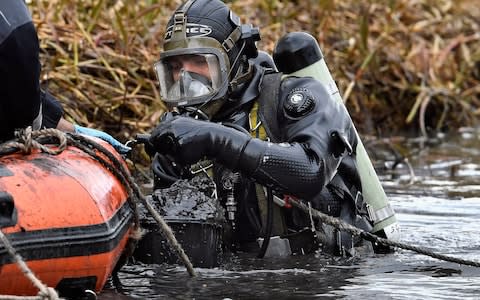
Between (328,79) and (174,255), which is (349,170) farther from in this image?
(174,255)

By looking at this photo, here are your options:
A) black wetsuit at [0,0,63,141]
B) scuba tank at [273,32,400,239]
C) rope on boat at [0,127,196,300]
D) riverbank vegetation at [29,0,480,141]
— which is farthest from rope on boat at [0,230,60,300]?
riverbank vegetation at [29,0,480,141]

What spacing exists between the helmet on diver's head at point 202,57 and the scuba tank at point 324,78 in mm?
273

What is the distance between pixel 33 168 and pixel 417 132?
7.34m

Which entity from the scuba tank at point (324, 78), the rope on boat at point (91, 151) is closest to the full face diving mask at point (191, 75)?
the scuba tank at point (324, 78)

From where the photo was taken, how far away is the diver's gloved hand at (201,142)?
418 centimetres

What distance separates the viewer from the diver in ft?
14.0

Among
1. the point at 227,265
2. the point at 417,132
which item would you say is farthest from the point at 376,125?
the point at 227,265

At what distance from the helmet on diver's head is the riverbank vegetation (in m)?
2.26

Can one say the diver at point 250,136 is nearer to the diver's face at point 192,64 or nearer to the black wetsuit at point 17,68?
the diver's face at point 192,64

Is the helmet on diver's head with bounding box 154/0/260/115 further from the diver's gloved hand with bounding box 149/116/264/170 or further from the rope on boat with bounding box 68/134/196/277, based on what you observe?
the rope on boat with bounding box 68/134/196/277

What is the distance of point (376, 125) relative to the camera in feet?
33.4

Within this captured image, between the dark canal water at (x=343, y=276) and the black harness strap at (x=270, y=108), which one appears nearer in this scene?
the dark canal water at (x=343, y=276)

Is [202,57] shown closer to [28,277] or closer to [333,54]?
[28,277]

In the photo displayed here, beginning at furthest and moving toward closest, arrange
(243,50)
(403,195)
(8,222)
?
(403,195), (243,50), (8,222)
